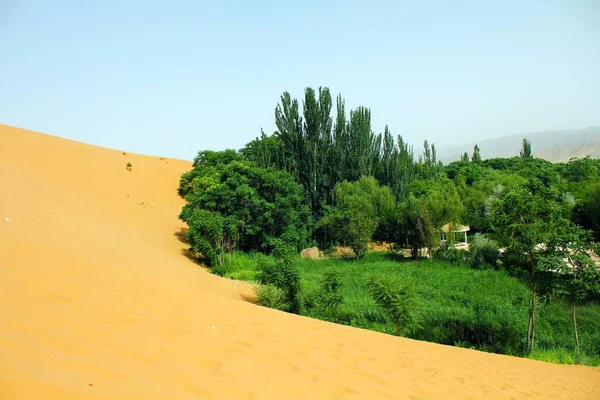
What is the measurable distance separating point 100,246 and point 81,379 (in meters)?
9.59

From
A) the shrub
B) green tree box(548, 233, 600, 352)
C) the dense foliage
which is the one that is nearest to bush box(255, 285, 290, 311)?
the dense foliage

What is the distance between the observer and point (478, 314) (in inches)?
540

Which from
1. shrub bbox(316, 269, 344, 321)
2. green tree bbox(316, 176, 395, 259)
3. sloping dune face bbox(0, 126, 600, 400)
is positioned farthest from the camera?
green tree bbox(316, 176, 395, 259)

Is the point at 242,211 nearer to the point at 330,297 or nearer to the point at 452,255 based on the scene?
the point at 452,255

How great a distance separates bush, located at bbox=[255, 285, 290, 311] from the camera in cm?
1170

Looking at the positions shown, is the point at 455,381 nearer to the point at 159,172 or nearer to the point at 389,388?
the point at 389,388

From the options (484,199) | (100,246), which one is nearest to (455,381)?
(100,246)

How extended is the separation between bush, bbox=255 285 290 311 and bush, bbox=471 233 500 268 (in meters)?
15.2

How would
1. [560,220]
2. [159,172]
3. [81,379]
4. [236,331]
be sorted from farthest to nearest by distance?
[159,172], [560,220], [236,331], [81,379]

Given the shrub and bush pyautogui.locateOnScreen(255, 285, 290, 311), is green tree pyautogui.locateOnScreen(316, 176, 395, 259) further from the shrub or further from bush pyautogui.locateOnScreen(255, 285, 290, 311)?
bush pyautogui.locateOnScreen(255, 285, 290, 311)

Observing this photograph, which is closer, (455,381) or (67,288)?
(67,288)

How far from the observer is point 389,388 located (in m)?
4.58

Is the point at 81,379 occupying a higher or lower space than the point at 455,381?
higher

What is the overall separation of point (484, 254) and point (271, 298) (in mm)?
16643
